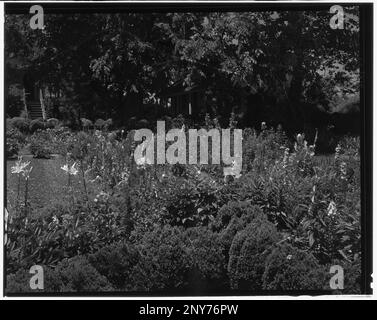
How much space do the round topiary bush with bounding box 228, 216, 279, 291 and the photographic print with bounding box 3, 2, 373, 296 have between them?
1 centimetres

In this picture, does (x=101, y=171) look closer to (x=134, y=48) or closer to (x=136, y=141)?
(x=136, y=141)

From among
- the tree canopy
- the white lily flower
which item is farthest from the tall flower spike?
the tree canopy

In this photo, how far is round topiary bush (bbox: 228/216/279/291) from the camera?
554cm

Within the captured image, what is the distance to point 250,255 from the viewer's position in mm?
5539

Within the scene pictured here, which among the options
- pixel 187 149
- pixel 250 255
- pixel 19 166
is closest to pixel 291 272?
pixel 250 255

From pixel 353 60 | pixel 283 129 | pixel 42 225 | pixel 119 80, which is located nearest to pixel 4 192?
pixel 42 225

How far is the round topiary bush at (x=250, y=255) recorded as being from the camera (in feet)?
18.2

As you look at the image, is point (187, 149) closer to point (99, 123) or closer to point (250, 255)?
point (99, 123)

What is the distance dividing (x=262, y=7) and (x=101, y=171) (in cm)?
170

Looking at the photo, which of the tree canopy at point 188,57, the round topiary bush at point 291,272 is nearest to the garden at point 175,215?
the round topiary bush at point 291,272

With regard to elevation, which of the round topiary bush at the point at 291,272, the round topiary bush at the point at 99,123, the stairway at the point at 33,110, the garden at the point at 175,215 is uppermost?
the stairway at the point at 33,110

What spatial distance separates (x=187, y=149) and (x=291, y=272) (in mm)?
1183

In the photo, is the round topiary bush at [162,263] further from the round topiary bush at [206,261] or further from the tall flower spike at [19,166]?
the tall flower spike at [19,166]

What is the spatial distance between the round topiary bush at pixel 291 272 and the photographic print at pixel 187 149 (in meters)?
0.01
